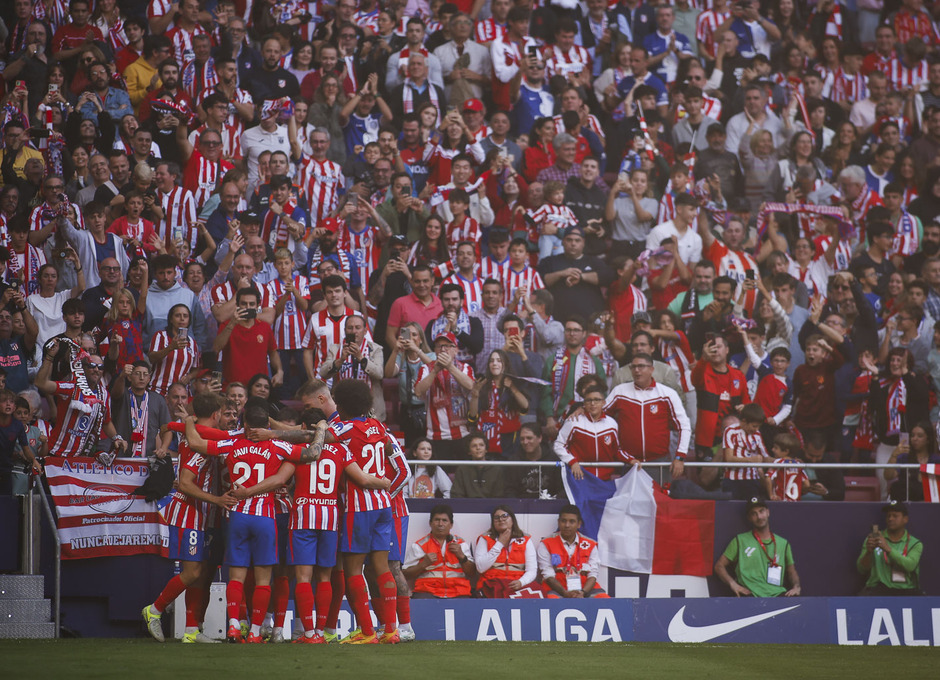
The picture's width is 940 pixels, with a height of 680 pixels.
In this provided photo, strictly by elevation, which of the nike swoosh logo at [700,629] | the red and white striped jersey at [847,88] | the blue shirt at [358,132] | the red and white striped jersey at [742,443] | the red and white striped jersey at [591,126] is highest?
the red and white striped jersey at [847,88]

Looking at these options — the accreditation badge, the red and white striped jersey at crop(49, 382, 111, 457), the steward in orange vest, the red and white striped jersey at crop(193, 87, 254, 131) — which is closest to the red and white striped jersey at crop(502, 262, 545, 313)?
the steward in orange vest

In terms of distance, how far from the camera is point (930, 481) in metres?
12.6

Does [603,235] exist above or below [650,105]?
below

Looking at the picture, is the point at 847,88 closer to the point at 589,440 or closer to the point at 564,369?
the point at 564,369

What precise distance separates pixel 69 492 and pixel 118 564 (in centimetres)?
80

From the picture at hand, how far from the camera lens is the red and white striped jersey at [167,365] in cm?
1235

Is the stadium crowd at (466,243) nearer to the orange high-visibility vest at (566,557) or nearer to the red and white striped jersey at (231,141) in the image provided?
the red and white striped jersey at (231,141)

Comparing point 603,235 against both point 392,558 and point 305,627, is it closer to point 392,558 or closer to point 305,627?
point 392,558

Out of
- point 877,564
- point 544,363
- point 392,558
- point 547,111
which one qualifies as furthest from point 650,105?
point 392,558

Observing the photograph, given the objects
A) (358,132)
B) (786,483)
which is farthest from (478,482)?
(358,132)

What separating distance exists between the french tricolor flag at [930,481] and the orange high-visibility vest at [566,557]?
3764 millimetres

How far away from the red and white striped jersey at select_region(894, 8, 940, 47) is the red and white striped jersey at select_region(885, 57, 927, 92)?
46cm

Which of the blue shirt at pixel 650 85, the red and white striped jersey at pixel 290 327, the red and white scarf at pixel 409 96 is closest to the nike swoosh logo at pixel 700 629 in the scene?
the red and white striped jersey at pixel 290 327

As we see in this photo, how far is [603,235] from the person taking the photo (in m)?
14.9
